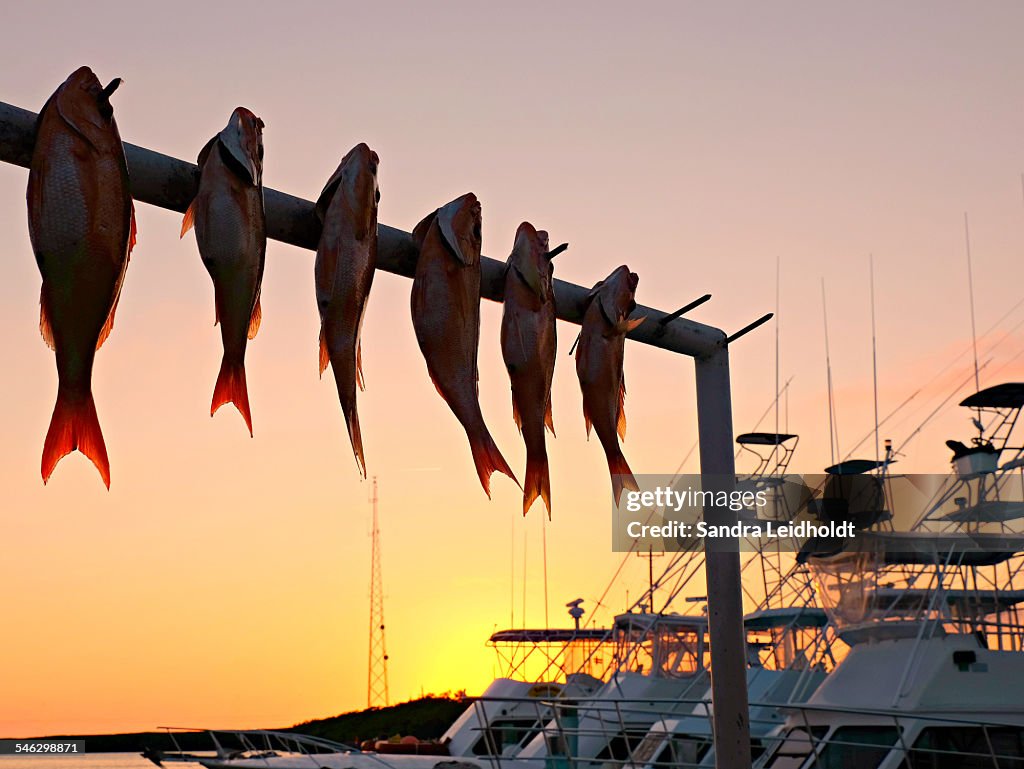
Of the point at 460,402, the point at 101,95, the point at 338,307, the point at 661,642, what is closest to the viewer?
the point at 101,95

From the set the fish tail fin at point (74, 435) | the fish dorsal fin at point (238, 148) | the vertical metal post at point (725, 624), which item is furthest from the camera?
the vertical metal post at point (725, 624)

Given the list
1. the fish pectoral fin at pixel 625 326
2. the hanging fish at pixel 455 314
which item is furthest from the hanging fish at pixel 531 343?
the fish pectoral fin at pixel 625 326

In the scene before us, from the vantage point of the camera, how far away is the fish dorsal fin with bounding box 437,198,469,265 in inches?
142

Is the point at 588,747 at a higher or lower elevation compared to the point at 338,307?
lower

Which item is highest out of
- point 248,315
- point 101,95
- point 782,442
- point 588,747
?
point 782,442

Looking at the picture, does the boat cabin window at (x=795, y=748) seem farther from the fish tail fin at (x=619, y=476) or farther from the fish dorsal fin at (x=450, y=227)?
the fish dorsal fin at (x=450, y=227)

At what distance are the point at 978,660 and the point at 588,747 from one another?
10658mm

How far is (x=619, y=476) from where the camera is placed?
413 centimetres

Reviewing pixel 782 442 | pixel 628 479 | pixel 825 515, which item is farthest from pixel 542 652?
pixel 628 479

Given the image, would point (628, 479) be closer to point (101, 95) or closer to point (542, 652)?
point (101, 95)

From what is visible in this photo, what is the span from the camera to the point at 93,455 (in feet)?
8.80

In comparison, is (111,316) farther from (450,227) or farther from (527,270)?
(527,270)

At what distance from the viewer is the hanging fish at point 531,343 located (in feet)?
12.2

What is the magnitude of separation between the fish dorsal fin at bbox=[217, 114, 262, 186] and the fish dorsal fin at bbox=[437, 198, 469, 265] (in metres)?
0.67
